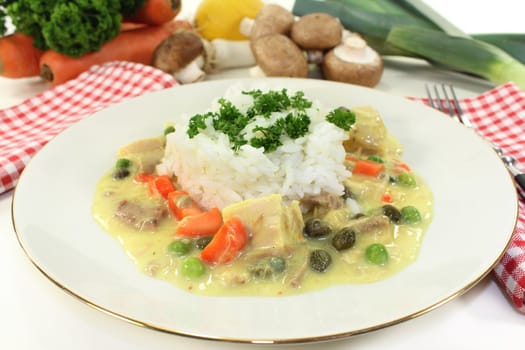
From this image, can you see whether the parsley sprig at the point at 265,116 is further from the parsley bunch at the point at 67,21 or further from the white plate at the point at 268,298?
the parsley bunch at the point at 67,21

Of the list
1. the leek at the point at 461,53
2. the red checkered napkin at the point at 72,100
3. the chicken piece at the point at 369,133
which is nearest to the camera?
the chicken piece at the point at 369,133

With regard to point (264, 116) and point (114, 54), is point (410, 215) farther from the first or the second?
point (114, 54)

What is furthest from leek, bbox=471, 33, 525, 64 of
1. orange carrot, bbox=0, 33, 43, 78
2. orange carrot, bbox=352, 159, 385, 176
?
orange carrot, bbox=0, 33, 43, 78

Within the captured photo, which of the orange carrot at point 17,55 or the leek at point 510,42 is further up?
the leek at point 510,42

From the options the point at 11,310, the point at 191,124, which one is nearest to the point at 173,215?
the point at 191,124

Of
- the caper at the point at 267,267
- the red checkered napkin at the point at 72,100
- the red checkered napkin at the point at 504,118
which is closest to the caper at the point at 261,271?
the caper at the point at 267,267
